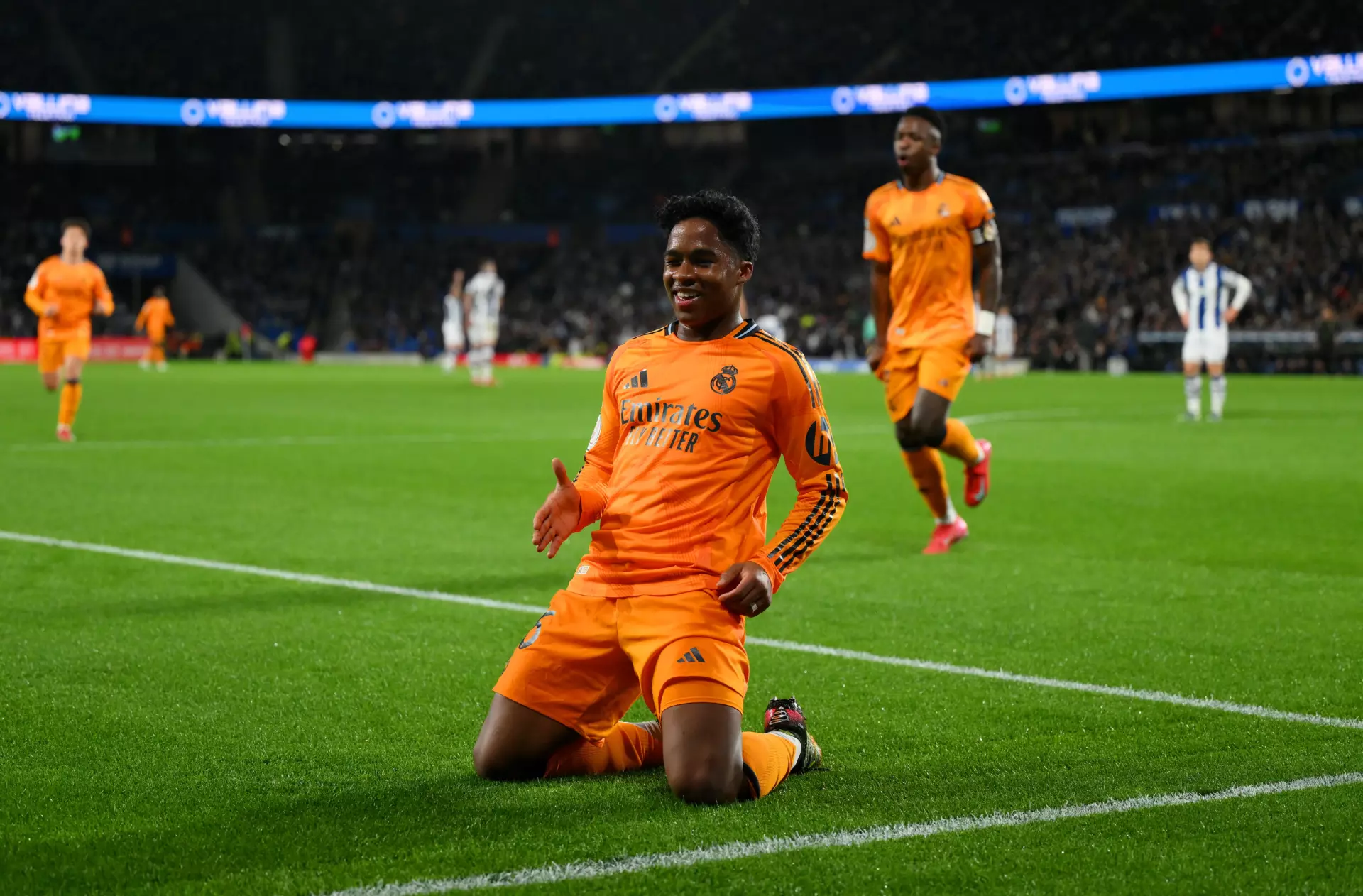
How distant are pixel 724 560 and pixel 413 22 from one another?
2215 inches

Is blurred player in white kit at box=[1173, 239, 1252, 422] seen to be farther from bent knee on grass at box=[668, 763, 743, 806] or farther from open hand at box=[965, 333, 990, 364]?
bent knee on grass at box=[668, 763, 743, 806]

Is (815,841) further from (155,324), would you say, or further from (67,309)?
(155,324)

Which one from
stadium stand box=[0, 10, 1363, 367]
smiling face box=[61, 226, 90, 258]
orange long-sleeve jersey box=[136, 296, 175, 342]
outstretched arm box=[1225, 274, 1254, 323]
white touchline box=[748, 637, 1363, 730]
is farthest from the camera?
stadium stand box=[0, 10, 1363, 367]

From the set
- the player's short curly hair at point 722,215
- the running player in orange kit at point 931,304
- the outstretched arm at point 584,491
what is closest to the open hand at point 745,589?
the outstretched arm at point 584,491

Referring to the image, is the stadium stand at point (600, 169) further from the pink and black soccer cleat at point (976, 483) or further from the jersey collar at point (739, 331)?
the jersey collar at point (739, 331)

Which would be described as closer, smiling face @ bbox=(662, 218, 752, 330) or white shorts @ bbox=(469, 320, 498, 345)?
smiling face @ bbox=(662, 218, 752, 330)

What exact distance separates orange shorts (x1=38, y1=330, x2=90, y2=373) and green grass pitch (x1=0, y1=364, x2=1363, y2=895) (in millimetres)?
3586

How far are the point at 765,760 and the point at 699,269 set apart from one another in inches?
53.5

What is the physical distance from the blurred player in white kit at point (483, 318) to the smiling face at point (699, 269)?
25226 millimetres

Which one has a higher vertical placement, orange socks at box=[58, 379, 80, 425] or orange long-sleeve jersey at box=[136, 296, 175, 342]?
orange long-sleeve jersey at box=[136, 296, 175, 342]

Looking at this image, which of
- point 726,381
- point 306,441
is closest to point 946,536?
point 726,381

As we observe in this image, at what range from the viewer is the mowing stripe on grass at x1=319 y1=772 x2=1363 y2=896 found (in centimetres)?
322

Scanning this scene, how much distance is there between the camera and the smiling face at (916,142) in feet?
28.0

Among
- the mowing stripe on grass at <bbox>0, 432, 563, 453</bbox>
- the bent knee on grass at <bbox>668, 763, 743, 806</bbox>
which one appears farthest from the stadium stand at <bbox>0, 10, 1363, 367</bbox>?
the bent knee on grass at <bbox>668, 763, 743, 806</bbox>
